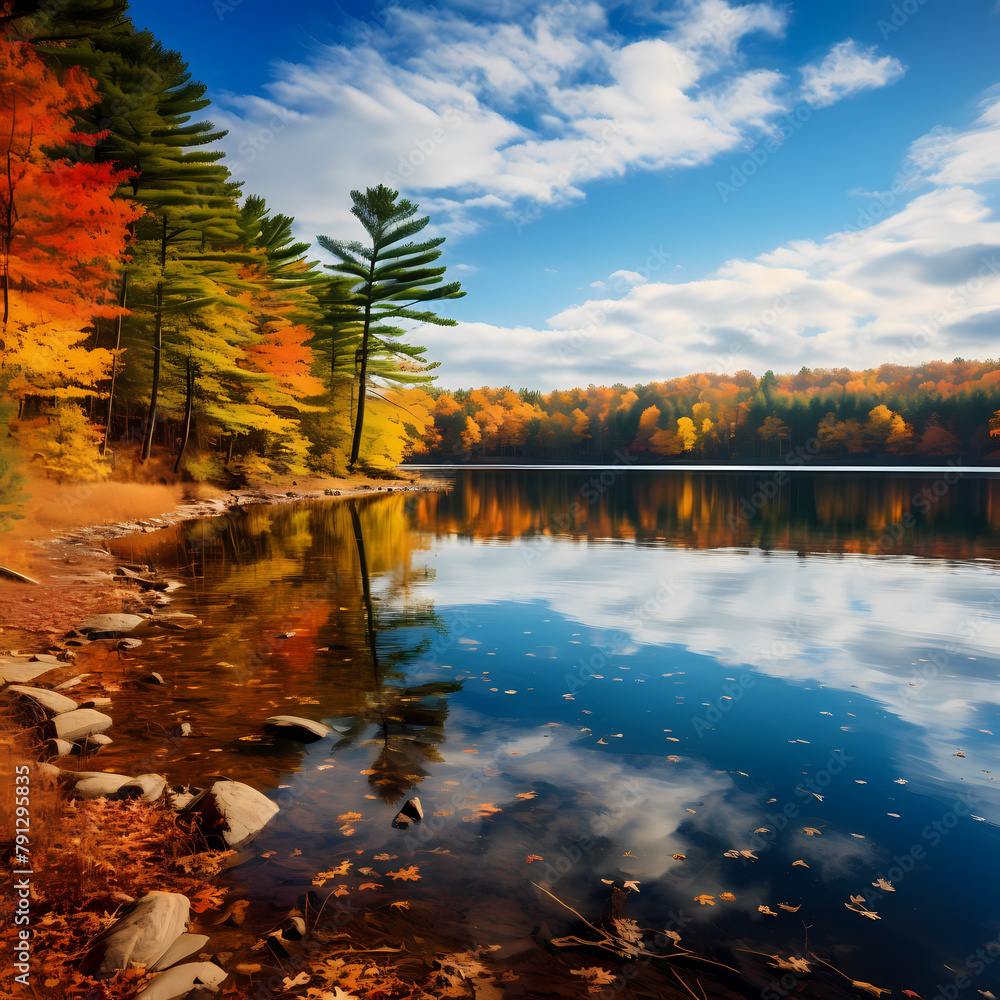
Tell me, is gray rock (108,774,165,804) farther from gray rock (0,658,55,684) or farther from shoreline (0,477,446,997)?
gray rock (0,658,55,684)

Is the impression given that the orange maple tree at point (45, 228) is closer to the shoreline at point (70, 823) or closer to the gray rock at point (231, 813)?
the shoreline at point (70, 823)

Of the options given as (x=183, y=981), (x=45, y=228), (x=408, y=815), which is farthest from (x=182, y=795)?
(x=45, y=228)

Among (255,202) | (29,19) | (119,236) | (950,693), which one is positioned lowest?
(950,693)

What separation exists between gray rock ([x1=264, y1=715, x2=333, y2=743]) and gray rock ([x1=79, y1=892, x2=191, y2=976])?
9.54ft

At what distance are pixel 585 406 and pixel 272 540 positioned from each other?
150 m

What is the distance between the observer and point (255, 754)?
21.2 feet

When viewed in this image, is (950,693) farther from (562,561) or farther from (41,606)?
(41,606)

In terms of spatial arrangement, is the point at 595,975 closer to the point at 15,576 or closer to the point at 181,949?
the point at 181,949

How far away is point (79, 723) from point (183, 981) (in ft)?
13.2

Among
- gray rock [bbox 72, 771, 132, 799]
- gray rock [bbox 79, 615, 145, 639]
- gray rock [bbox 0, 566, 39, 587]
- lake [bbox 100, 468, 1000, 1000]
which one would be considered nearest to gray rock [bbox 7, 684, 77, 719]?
lake [bbox 100, 468, 1000, 1000]

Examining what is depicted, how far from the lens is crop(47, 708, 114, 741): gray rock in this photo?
20.7 ft

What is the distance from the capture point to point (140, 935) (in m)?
3.58

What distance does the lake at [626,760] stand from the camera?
4176 mm

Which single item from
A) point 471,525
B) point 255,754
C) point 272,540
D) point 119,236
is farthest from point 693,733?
point 119,236
